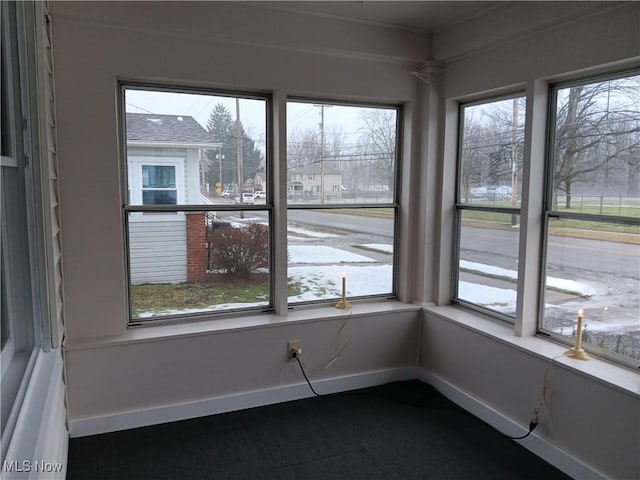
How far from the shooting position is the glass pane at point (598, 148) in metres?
2.38

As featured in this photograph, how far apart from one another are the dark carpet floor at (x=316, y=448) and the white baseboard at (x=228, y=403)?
0.05 metres

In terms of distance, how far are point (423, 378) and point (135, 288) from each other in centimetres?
213

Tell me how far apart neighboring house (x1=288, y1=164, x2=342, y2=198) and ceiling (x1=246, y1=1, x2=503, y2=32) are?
3.31 ft

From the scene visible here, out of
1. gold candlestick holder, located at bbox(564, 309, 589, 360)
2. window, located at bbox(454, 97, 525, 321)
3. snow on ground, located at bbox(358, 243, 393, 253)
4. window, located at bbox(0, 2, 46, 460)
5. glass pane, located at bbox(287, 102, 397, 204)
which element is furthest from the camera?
snow on ground, located at bbox(358, 243, 393, 253)

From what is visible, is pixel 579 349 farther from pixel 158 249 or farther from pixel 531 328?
pixel 158 249

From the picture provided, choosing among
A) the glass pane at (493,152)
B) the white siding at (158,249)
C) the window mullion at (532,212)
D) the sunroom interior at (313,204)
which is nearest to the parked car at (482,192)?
the glass pane at (493,152)

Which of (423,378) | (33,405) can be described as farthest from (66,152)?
(423,378)

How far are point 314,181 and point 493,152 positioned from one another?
122 centimetres

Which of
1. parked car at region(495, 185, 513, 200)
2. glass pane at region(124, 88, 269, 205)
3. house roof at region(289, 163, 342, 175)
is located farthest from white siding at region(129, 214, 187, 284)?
parked car at region(495, 185, 513, 200)

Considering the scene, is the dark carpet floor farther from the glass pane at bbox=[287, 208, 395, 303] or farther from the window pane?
the window pane

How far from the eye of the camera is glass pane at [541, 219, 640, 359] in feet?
7.85

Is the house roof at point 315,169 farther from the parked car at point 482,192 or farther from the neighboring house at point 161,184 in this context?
the parked car at point 482,192

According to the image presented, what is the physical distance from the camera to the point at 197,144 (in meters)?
3.09

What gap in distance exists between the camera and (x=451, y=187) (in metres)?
3.49
